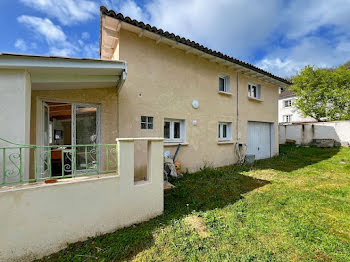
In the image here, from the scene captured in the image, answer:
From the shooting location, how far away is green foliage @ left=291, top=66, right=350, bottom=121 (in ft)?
64.5

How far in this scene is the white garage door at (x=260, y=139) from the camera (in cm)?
1088

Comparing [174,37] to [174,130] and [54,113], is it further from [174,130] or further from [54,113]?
[54,113]

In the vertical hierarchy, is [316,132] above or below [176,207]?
above

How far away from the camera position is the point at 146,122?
6.62 m

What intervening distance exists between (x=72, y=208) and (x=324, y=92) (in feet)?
93.0

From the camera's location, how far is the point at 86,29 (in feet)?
27.3

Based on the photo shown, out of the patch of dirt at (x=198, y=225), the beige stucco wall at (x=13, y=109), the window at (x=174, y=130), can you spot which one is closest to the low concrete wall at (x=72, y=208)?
the patch of dirt at (x=198, y=225)

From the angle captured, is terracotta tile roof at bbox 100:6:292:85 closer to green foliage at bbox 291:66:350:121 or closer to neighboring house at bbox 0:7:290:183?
neighboring house at bbox 0:7:290:183

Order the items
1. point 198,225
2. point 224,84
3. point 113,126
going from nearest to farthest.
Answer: point 198,225 → point 113,126 → point 224,84

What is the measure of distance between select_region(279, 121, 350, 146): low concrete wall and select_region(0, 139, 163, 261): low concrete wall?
20.2 meters

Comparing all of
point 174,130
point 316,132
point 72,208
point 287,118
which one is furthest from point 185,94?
point 287,118

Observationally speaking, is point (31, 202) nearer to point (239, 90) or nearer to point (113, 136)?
point (113, 136)

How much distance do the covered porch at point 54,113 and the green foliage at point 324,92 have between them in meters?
26.1

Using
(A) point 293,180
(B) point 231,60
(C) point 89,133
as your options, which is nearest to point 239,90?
(B) point 231,60
